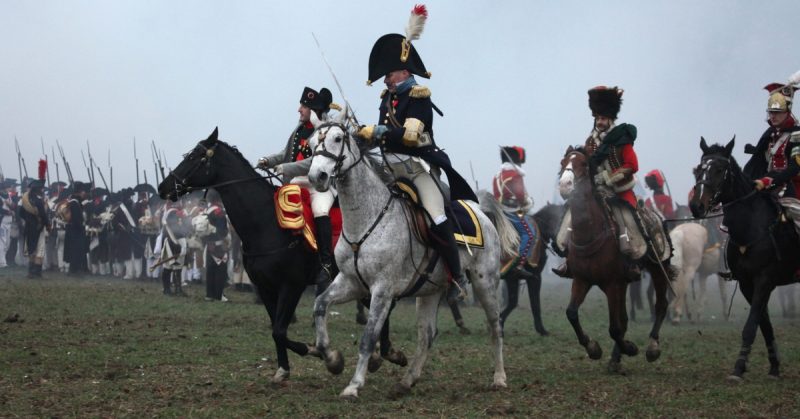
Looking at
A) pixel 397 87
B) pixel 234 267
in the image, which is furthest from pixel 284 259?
pixel 234 267

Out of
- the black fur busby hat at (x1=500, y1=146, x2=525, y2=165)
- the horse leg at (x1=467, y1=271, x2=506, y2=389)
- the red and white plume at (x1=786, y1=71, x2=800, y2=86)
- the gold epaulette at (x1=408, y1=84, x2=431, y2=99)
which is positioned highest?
the black fur busby hat at (x1=500, y1=146, x2=525, y2=165)

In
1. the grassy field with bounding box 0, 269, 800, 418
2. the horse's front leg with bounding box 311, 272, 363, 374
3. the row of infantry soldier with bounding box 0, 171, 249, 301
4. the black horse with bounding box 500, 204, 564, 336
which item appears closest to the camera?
the grassy field with bounding box 0, 269, 800, 418

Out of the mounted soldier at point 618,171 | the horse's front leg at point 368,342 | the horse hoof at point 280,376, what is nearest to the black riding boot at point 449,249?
the horse's front leg at point 368,342

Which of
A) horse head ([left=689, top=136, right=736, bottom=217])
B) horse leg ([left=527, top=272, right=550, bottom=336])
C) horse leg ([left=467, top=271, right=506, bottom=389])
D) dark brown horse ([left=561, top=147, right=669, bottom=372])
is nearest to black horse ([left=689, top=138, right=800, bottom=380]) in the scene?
horse head ([left=689, top=136, right=736, bottom=217])

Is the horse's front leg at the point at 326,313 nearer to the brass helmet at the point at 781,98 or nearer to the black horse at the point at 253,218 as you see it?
the black horse at the point at 253,218

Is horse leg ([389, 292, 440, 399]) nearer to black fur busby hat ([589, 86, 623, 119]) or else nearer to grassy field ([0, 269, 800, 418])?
grassy field ([0, 269, 800, 418])

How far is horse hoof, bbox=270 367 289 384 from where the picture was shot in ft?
31.7

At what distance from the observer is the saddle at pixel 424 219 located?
8984 mm

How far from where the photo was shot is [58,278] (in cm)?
2994

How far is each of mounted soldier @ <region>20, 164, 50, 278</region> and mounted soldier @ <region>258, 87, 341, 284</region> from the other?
20.5 m

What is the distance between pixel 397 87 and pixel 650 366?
5.71 metres

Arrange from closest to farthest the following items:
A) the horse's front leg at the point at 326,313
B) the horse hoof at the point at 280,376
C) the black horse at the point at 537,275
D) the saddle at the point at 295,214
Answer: the horse's front leg at the point at 326,313 < the horse hoof at the point at 280,376 < the saddle at the point at 295,214 < the black horse at the point at 537,275

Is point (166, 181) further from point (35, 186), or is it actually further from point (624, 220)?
point (35, 186)

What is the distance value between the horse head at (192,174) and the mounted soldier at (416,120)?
7.95 ft
